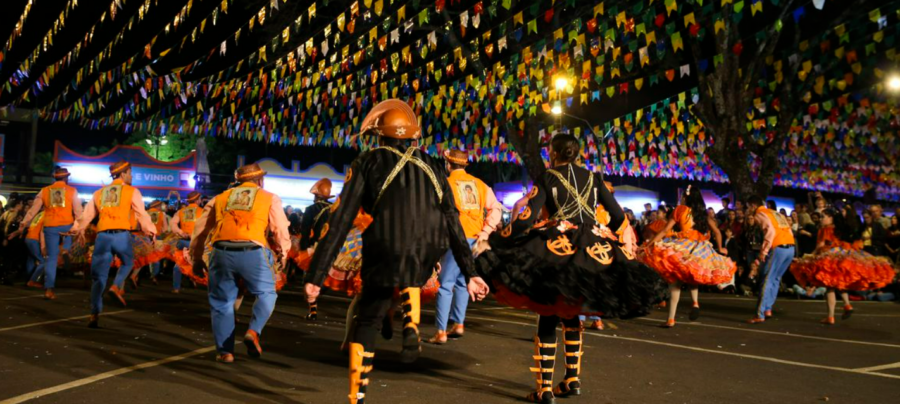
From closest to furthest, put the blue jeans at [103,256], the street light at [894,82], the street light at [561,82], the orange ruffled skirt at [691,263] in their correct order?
the blue jeans at [103,256] < the orange ruffled skirt at [691,263] < the street light at [561,82] < the street light at [894,82]

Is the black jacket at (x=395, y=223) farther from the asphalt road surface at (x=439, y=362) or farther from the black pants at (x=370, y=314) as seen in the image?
the asphalt road surface at (x=439, y=362)

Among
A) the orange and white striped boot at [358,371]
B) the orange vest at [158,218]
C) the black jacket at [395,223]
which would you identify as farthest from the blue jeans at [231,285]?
the orange vest at [158,218]

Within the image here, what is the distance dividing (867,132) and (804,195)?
3287 centimetres

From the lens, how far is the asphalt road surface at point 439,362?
5.93 metres

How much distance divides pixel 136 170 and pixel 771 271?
3532 centimetres

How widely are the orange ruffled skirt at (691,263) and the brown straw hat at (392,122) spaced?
6.65m

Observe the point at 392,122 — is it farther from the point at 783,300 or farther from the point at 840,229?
the point at 783,300

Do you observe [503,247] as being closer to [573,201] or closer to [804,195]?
[573,201]

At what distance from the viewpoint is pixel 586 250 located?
216 inches

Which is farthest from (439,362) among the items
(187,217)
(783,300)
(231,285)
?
(783,300)

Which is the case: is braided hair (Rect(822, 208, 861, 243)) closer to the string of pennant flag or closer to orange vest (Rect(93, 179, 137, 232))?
the string of pennant flag

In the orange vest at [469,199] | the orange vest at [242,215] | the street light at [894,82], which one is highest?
the street light at [894,82]

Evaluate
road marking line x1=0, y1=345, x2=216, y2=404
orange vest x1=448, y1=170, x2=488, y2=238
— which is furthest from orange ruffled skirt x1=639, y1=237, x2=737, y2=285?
road marking line x1=0, y1=345, x2=216, y2=404

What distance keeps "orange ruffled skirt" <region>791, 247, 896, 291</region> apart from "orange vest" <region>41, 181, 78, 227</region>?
12.4 meters
